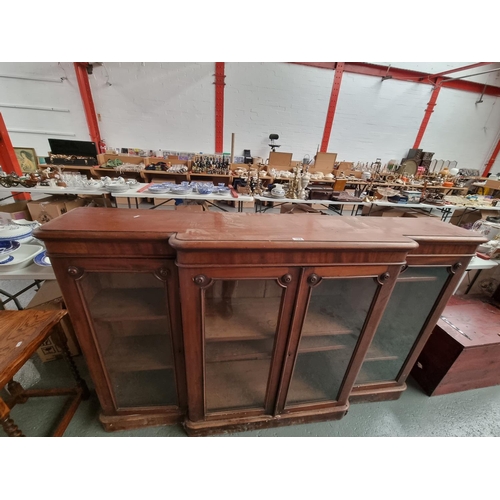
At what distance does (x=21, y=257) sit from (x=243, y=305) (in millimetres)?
1240

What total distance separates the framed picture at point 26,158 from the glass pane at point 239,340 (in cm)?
392

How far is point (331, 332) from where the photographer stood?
108 centimetres

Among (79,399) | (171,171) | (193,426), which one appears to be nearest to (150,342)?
(193,426)

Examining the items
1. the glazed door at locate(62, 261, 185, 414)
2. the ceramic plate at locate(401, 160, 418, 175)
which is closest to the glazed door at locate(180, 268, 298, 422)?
the glazed door at locate(62, 261, 185, 414)

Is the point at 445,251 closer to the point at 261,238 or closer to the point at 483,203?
the point at 261,238

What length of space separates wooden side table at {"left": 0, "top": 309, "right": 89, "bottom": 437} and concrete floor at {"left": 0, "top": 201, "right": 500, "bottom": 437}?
7 centimetres

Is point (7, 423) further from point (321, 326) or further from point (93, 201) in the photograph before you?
point (93, 201)

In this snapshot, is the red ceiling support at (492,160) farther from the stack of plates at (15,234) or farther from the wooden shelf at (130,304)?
the stack of plates at (15,234)

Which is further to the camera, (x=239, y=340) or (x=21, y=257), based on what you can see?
(x=21, y=257)

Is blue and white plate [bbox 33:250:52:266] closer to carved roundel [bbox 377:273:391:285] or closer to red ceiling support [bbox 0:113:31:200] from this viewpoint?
carved roundel [bbox 377:273:391:285]

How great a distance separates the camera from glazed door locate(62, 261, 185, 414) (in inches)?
34.8

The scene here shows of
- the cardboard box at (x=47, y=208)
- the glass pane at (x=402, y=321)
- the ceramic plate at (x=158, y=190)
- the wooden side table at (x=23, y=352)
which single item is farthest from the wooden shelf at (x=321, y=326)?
the cardboard box at (x=47, y=208)

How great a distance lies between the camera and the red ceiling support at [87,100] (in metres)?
4.25

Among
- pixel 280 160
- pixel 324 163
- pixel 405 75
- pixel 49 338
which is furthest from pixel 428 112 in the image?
pixel 49 338
